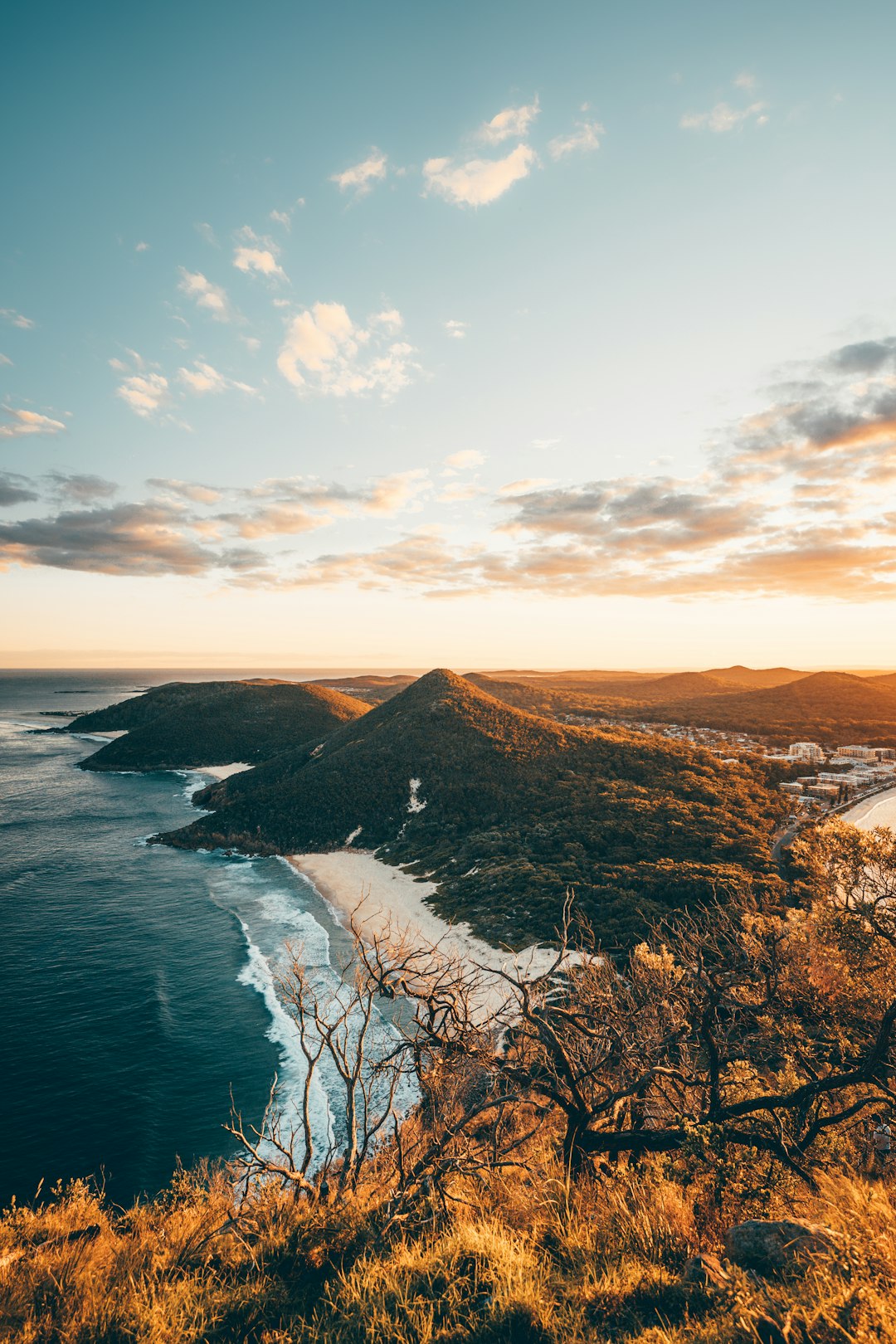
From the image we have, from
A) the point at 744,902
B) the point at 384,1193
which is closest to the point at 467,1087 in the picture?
the point at 384,1193

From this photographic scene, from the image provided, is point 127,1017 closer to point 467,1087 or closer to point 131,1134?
point 131,1134

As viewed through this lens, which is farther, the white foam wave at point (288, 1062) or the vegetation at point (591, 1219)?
the white foam wave at point (288, 1062)

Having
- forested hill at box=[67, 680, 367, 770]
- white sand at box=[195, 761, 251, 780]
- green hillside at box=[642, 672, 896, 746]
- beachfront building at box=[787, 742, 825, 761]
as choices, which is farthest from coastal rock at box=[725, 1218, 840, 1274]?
green hillside at box=[642, 672, 896, 746]

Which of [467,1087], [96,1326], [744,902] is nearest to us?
[96,1326]

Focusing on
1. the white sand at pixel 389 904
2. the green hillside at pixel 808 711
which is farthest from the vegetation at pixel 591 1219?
the green hillside at pixel 808 711

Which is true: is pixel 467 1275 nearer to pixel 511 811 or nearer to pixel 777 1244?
pixel 777 1244

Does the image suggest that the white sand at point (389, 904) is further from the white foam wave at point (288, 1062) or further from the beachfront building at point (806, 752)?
the beachfront building at point (806, 752)
